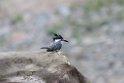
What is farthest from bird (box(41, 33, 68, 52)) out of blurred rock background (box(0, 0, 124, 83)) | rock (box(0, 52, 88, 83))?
blurred rock background (box(0, 0, 124, 83))

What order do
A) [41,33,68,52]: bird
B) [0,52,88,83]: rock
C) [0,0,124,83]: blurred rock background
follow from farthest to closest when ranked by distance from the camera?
1. [0,0,124,83]: blurred rock background
2. [41,33,68,52]: bird
3. [0,52,88,83]: rock

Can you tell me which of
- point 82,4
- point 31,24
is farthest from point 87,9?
point 31,24

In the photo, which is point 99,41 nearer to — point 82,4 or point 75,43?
point 75,43

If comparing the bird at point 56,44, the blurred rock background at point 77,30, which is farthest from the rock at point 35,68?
the blurred rock background at point 77,30

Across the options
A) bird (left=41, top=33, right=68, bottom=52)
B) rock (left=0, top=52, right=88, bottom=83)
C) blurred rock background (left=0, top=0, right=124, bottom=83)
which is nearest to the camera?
rock (left=0, top=52, right=88, bottom=83)

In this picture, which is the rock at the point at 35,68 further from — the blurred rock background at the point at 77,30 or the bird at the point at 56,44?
the blurred rock background at the point at 77,30

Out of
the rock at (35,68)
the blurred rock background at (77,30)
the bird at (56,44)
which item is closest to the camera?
the rock at (35,68)

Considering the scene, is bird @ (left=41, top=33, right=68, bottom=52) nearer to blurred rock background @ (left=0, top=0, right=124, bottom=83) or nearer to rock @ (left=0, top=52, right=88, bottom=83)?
rock @ (left=0, top=52, right=88, bottom=83)
